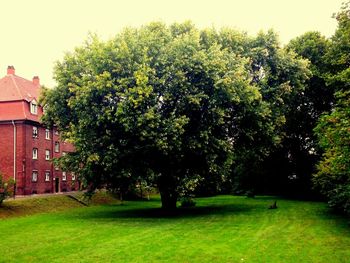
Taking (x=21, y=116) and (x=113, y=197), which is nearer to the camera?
(x=21, y=116)

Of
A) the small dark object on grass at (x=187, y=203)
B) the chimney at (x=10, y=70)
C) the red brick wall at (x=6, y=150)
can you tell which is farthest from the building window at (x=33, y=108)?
the small dark object on grass at (x=187, y=203)

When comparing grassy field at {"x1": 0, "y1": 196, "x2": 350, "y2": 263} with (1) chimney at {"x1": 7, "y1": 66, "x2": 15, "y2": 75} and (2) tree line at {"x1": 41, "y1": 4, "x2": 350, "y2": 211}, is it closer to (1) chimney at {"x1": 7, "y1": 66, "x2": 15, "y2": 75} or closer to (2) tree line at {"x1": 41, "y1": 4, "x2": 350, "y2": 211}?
(2) tree line at {"x1": 41, "y1": 4, "x2": 350, "y2": 211}

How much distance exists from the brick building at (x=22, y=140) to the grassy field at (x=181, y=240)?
21574 millimetres

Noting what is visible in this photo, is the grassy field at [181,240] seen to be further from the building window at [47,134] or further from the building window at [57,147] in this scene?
the building window at [57,147]

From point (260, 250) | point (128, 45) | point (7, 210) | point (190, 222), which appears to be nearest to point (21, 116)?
point (7, 210)

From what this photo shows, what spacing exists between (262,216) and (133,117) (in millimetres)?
11490

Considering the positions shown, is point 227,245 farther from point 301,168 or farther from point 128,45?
point 301,168

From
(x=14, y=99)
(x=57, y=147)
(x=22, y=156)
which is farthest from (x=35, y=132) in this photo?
(x=57, y=147)

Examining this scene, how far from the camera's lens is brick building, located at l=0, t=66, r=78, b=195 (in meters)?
47.3

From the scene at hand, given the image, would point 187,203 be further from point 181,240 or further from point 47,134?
point 181,240

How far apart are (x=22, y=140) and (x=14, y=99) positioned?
4979mm

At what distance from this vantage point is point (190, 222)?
26109mm

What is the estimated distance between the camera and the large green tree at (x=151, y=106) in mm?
27750

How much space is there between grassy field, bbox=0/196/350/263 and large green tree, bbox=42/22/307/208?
4.78 m
